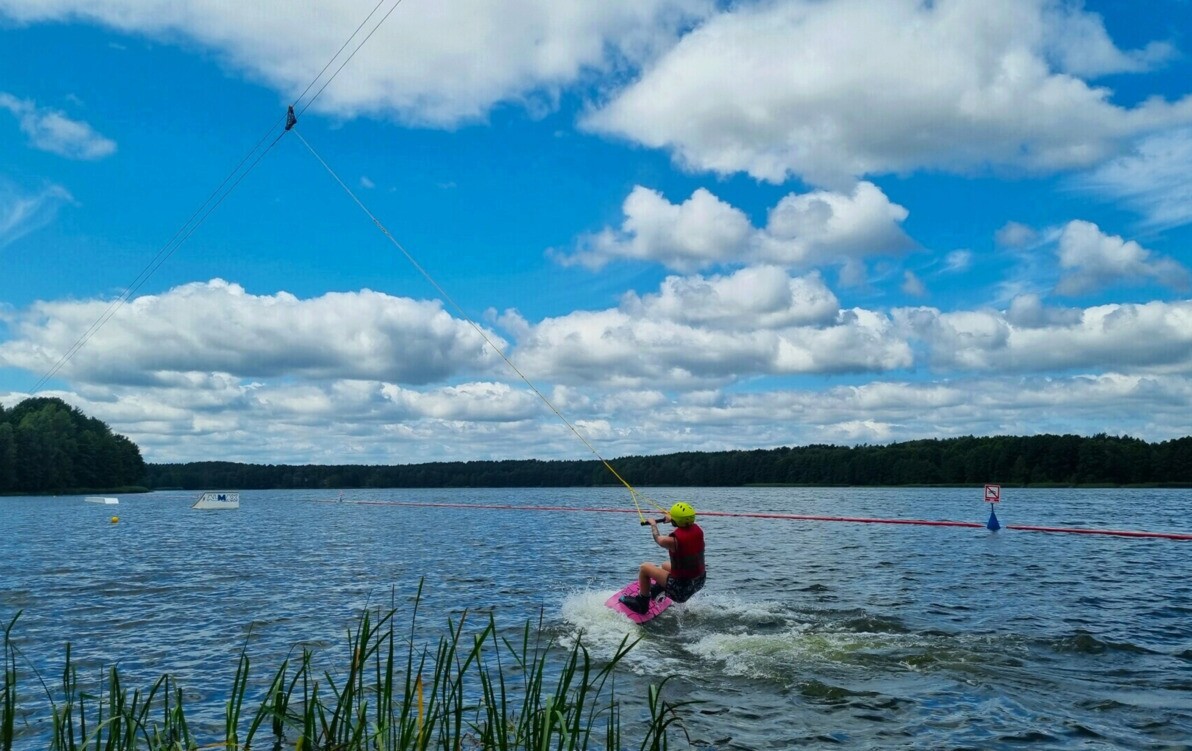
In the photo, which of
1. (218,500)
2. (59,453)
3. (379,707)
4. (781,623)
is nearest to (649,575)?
(781,623)

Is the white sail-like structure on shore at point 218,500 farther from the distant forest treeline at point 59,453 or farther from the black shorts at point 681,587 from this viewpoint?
the black shorts at point 681,587

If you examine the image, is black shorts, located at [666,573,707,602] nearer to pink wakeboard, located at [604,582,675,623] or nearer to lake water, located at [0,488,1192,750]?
lake water, located at [0,488,1192,750]

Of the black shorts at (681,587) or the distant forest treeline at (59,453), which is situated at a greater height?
the distant forest treeline at (59,453)

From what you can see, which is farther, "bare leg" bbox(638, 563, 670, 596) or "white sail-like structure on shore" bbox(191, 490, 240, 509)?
"white sail-like structure on shore" bbox(191, 490, 240, 509)

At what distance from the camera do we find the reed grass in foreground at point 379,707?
190 inches

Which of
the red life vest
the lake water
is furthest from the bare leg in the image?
the lake water

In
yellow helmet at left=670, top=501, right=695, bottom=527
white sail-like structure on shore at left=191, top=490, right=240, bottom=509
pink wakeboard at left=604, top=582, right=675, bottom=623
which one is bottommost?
white sail-like structure on shore at left=191, top=490, right=240, bottom=509

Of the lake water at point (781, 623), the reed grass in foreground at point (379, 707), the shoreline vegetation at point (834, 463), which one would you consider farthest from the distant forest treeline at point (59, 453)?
the reed grass in foreground at point (379, 707)

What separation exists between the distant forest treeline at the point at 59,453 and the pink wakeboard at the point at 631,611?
137 metres

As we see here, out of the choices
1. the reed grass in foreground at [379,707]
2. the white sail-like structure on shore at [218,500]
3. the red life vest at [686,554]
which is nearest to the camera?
the reed grass in foreground at [379,707]

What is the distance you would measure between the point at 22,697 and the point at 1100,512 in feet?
219

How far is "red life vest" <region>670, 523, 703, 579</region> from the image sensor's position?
17609mm

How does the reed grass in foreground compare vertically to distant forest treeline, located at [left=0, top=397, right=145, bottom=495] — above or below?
below

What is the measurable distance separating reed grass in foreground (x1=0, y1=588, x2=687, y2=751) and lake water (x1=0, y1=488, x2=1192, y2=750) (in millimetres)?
494
